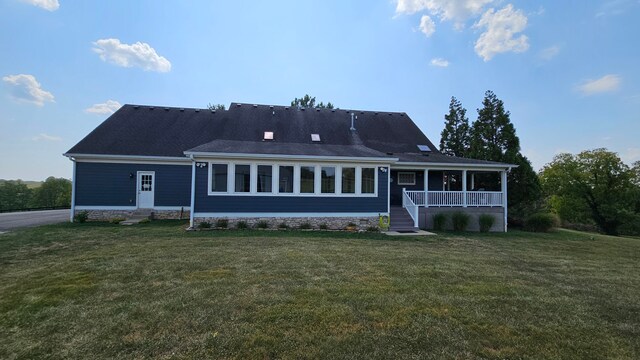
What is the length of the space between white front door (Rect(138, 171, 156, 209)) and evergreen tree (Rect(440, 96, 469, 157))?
19091mm

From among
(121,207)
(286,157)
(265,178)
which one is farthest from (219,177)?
(121,207)

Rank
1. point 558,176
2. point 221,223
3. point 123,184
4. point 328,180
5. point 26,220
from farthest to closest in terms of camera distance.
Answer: point 558,176, point 26,220, point 123,184, point 328,180, point 221,223

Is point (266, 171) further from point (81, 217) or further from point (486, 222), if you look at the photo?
point (486, 222)

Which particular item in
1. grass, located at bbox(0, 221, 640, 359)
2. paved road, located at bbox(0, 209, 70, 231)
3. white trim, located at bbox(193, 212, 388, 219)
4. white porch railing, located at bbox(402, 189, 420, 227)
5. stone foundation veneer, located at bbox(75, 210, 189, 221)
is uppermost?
white porch railing, located at bbox(402, 189, 420, 227)

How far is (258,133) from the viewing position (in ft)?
56.5

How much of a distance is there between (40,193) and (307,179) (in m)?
50.5

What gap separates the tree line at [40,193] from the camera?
4181 centimetres

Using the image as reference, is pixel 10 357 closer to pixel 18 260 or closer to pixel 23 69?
pixel 18 260

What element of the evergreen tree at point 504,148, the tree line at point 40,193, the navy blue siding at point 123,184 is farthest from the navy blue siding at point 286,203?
the tree line at point 40,193

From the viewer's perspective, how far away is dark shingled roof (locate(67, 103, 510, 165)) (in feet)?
46.3

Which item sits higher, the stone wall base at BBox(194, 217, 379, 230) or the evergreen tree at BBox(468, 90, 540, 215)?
the evergreen tree at BBox(468, 90, 540, 215)

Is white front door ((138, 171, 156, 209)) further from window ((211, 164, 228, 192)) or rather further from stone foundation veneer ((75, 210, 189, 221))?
window ((211, 164, 228, 192))

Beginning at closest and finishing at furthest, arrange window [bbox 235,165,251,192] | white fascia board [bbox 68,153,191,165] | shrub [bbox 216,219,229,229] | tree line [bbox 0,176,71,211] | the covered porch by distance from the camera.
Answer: shrub [bbox 216,219,229,229], window [bbox 235,165,251,192], white fascia board [bbox 68,153,191,165], the covered porch, tree line [bbox 0,176,71,211]

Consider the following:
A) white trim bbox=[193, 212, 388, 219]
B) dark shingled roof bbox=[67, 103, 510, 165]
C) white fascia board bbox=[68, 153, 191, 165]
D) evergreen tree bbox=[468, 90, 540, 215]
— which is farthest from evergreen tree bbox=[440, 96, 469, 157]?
white fascia board bbox=[68, 153, 191, 165]
